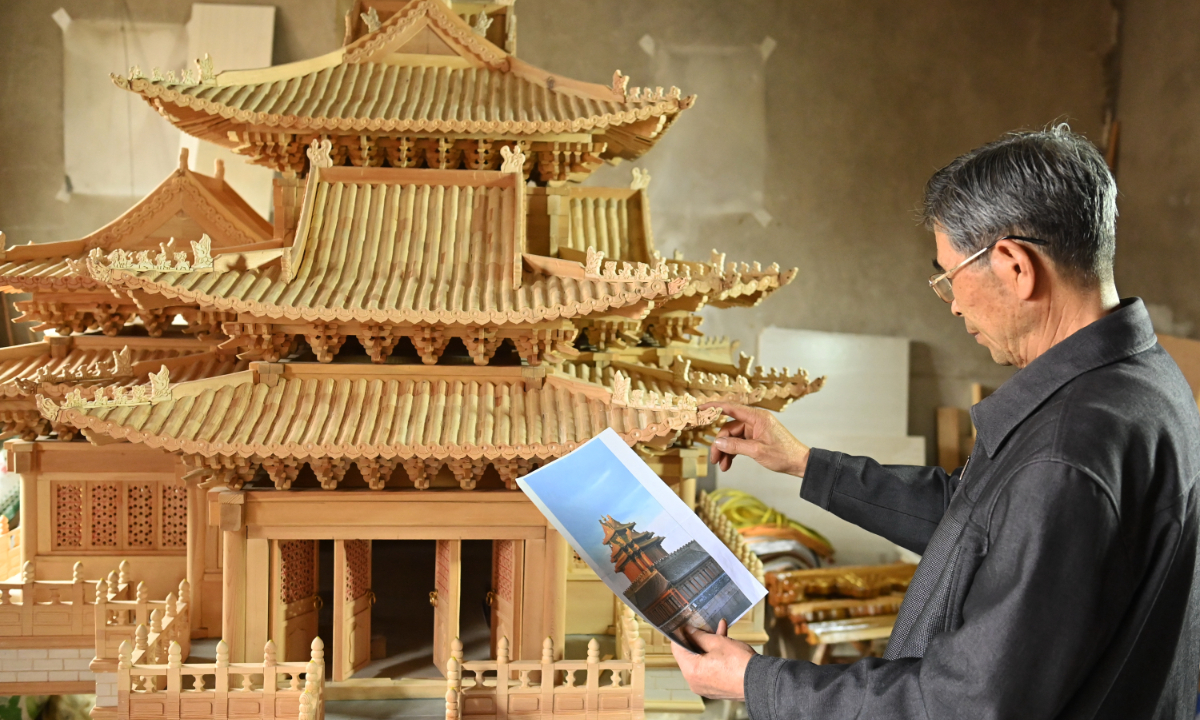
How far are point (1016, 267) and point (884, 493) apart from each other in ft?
2.83

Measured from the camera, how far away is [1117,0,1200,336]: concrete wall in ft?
30.4

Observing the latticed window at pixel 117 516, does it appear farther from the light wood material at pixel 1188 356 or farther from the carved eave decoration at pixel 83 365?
the light wood material at pixel 1188 356

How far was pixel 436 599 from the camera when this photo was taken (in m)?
4.48

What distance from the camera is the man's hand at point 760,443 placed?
247 centimetres

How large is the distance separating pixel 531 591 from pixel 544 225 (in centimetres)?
215

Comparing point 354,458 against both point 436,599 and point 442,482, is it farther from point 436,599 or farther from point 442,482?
point 436,599

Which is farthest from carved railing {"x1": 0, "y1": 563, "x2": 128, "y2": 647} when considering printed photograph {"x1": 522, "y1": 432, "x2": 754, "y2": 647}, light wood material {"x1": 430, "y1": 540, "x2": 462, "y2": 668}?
printed photograph {"x1": 522, "y1": 432, "x2": 754, "y2": 647}

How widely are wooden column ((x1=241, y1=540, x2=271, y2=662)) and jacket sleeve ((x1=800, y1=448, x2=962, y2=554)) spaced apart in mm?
2988

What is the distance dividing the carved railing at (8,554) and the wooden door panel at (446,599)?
408 cm

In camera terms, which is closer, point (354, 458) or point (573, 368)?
point (354, 458)

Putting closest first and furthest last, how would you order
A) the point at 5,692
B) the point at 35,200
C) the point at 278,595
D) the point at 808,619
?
the point at 278,595 < the point at 5,692 < the point at 808,619 < the point at 35,200

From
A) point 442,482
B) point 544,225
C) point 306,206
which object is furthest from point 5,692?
point 544,225

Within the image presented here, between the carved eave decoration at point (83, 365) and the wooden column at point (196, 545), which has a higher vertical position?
the carved eave decoration at point (83, 365)

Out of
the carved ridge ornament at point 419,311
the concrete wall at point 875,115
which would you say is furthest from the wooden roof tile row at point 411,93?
the concrete wall at point 875,115
